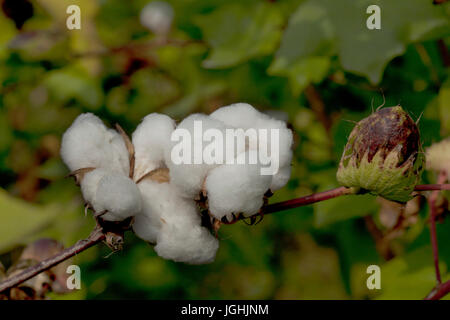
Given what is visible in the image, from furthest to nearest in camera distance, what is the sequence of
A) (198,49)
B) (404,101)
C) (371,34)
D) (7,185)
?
(7,185), (198,49), (404,101), (371,34)

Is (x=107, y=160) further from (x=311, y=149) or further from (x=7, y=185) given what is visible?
(x=7, y=185)

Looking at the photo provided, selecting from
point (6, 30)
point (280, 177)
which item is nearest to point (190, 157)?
point (280, 177)

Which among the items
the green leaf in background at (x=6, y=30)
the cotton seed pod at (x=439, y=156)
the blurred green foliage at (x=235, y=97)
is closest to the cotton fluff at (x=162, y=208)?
the blurred green foliage at (x=235, y=97)


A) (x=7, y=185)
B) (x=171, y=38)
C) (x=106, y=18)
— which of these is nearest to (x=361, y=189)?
→ (x=171, y=38)

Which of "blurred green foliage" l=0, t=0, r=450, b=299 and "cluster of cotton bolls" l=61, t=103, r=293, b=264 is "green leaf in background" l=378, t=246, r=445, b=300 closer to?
"blurred green foliage" l=0, t=0, r=450, b=299

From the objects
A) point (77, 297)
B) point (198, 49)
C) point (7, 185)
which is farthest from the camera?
point (7, 185)

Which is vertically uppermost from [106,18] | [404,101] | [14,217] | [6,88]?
[106,18]

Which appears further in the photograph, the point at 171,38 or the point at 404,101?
the point at 171,38
